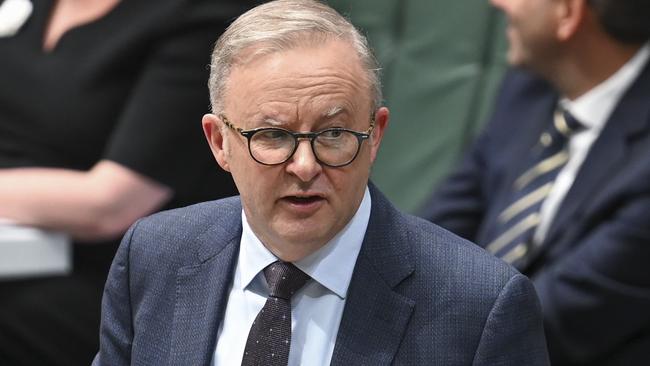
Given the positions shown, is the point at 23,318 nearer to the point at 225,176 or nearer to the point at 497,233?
the point at 225,176

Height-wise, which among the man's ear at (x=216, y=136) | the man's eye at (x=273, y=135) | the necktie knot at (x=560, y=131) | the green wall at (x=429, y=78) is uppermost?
the man's eye at (x=273, y=135)

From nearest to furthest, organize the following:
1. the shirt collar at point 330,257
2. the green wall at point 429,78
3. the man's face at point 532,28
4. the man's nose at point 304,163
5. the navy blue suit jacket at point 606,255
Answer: the man's nose at point 304,163, the shirt collar at point 330,257, the navy blue suit jacket at point 606,255, the man's face at point 532,28, the green wall at point 429,78

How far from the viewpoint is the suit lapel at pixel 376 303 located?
1.42 metres

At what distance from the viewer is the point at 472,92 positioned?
9.52ft

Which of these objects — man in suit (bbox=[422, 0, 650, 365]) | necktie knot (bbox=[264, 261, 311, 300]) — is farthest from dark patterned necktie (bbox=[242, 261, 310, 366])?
man in suit (bbox=[422, 0, 650, 365])

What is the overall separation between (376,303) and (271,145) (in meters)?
0.22

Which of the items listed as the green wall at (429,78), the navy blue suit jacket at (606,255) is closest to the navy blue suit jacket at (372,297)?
the navy blue suit jacket at (606,255)

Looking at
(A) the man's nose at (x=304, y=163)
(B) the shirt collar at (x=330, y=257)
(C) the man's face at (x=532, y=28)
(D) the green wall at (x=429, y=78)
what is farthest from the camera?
(D) the green wall at (x=429, y=78)

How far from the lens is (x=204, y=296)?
1.49 meters

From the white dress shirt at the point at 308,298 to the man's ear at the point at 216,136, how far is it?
9cm

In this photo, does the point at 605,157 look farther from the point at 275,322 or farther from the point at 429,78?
the point at 275,322

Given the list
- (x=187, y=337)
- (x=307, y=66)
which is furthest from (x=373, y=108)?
(x=187, y=337)

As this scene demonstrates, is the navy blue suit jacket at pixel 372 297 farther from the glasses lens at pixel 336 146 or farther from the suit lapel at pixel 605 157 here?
the suit lapel at pixel 605 157

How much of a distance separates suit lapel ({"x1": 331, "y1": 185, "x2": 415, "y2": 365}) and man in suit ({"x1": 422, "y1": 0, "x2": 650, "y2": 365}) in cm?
81
